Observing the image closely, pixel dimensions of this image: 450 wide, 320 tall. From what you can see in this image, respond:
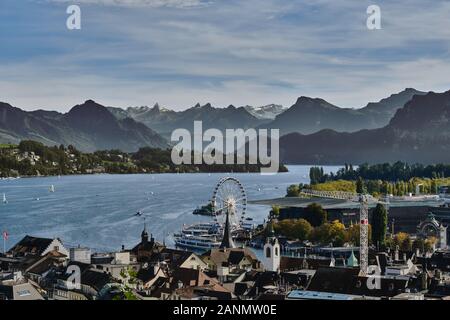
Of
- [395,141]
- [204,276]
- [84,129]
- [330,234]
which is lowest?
[330,234]

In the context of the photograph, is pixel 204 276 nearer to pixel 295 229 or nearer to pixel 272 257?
pixel 272 257

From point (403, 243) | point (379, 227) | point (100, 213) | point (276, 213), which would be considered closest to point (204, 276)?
point (403, 243)

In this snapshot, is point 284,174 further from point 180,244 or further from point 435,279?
point 435,279

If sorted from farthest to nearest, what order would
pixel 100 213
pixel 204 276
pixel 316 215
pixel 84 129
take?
pixel 84 129 → pixel 100 213 → pixel 316 215 → pixel 204 276

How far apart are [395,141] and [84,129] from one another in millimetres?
29927

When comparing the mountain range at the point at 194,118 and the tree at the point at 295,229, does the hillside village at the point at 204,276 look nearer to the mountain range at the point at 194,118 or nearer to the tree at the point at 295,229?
the tree at the point at 295,229

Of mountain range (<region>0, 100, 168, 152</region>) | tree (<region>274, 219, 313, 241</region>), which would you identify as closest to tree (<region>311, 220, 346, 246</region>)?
tree (<region>274, 219, 313, 241</region>)

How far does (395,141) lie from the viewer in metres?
43.9

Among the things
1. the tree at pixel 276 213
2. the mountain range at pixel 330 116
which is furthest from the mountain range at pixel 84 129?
the tree at pixel 276 213

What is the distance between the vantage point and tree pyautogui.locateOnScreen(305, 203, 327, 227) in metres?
15.0

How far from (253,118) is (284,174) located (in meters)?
10.0

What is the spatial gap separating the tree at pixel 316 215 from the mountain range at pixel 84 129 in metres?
47.8

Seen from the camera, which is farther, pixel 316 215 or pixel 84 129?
pixel 84 129

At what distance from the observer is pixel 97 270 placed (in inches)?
278
